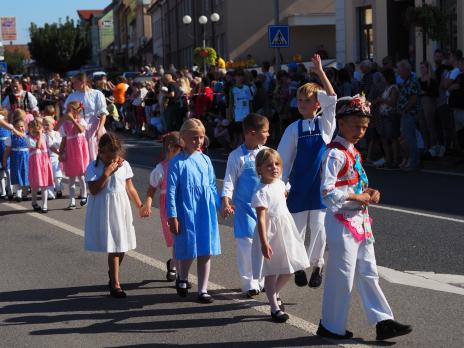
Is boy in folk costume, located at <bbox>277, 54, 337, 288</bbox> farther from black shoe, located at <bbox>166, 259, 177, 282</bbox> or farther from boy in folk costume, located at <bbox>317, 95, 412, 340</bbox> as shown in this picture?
boy in folk costume, located at <bbox>317, 95, 412, 340</bbox>

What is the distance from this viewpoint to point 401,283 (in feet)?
26.6

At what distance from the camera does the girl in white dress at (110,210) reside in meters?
8.07

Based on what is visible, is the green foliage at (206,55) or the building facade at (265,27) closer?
the green foliage at (206,55)

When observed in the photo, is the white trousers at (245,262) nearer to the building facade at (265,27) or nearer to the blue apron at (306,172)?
the blue apron at (306,172)

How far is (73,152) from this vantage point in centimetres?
1389

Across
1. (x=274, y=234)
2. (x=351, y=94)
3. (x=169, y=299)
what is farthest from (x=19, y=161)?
(x=274, y=234)

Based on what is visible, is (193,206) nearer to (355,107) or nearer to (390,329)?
(355,107)

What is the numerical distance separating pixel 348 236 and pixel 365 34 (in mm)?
26799

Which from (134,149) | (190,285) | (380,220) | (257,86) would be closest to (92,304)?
(190,285)

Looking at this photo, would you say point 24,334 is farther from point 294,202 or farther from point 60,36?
point 60,36

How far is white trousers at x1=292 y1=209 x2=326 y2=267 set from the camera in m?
7.96

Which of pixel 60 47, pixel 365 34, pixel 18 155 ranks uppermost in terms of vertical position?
pixel 60 47

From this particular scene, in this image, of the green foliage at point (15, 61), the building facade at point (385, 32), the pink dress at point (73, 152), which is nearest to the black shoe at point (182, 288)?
the pink dress at point (73, 152)

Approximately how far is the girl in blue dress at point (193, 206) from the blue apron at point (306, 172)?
0.72 metres
